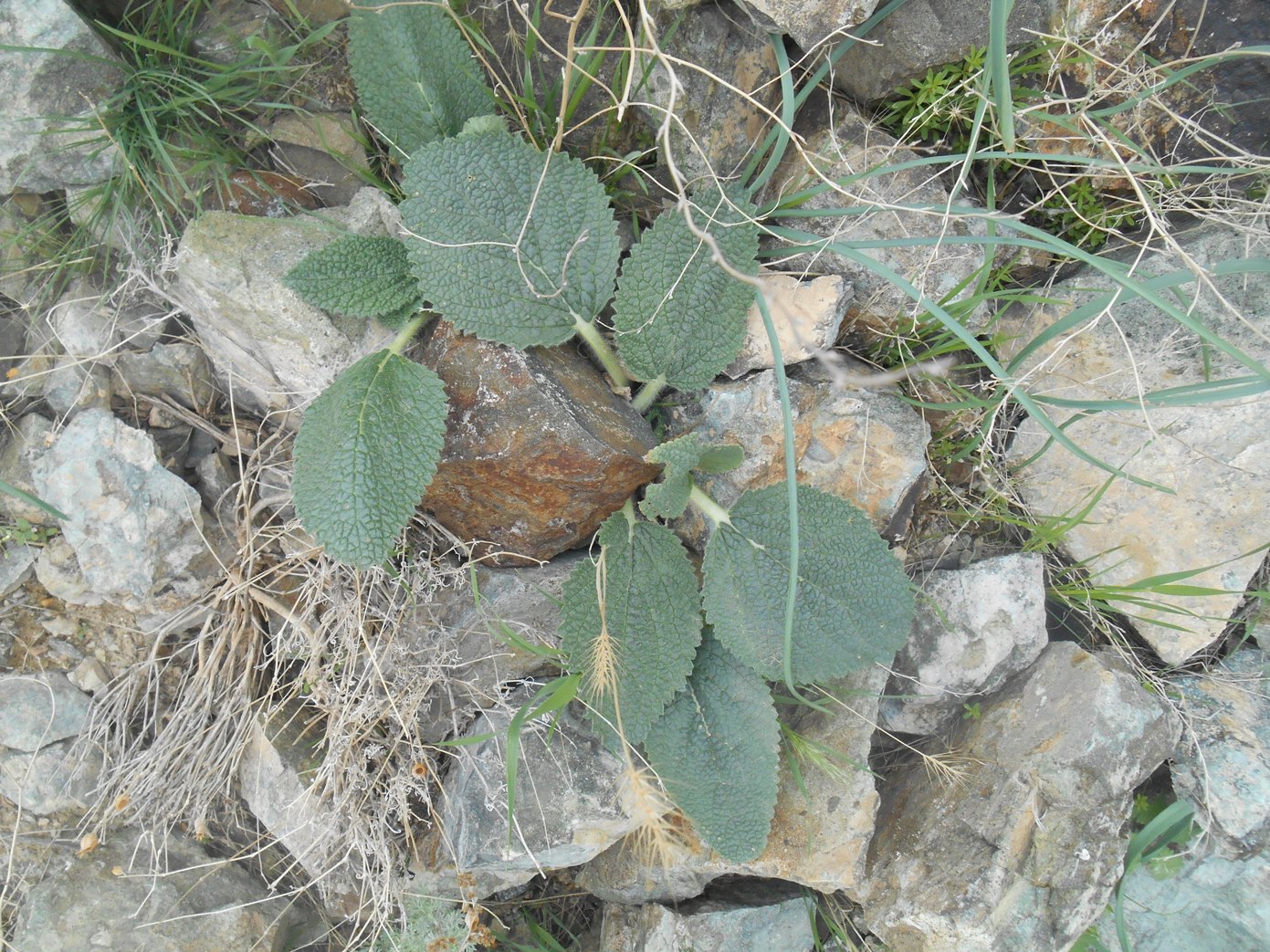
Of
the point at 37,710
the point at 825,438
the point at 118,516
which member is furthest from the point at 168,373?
the point at 825,438

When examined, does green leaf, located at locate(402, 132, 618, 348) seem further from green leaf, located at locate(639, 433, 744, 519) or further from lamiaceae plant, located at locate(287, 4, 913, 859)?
green leaf, located at locate(639, 433, 744, 519)

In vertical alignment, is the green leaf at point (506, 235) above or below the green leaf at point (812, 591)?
above

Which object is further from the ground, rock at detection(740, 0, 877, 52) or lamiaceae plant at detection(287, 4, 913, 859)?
rock at detection(740, 0, 877, 52)

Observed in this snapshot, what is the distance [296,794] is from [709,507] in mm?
1018

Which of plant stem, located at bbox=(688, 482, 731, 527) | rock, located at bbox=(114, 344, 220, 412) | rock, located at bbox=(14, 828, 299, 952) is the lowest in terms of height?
rock, located at bbox=(14, 828, 299, 952)

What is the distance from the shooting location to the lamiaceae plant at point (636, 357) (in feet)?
5.41

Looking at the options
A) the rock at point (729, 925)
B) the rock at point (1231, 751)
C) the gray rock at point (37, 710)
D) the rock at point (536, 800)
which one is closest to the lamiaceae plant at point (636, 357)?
the rock at point (536, 800)

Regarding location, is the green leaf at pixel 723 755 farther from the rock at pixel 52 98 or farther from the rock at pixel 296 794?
the rock at pixel 52 98

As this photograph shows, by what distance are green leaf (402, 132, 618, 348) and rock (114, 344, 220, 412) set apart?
1.87ft

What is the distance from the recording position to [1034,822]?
170 cm

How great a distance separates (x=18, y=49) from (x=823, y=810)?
202cm

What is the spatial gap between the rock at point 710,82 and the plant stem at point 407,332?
0.56 metres

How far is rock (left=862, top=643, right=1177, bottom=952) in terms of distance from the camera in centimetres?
168

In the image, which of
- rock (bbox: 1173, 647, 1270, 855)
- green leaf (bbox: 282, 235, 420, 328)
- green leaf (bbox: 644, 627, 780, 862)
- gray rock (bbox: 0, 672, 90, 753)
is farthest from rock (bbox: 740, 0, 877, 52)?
gray rock (bbox: 0, 672, 90, 753)
